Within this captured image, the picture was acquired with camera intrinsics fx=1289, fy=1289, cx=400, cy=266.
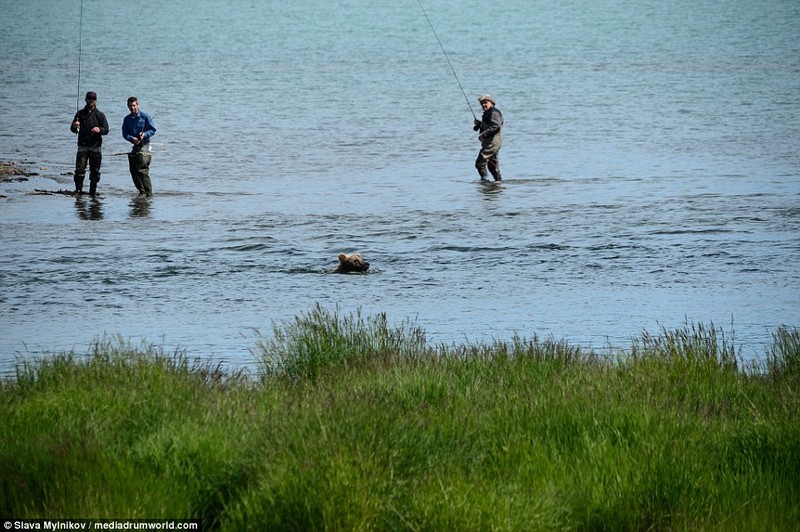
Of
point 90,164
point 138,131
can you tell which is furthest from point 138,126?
point 90,164

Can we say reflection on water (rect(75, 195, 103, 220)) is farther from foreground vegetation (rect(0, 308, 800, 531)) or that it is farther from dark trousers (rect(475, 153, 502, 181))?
foreground vegetation (rect(0, 308, 800, 531))

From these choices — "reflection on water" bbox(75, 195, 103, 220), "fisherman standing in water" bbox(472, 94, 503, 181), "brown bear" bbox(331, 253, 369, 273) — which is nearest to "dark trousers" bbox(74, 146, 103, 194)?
"reflection on water" bbox(75, 195, 103, 220)

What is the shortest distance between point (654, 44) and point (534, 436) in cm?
9699

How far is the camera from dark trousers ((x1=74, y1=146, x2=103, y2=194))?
2608cm

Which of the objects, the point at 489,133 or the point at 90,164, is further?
the point at 489,133

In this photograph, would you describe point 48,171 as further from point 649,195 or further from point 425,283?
point 425,283

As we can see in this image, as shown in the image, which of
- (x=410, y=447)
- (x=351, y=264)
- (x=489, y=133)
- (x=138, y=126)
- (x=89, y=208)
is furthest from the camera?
(x=489, y=133)

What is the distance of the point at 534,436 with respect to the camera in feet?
29.7

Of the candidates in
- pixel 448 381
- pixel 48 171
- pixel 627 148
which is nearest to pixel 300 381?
pixel 448 381

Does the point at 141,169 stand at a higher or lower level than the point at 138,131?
lower

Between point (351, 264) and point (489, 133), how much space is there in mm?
10585

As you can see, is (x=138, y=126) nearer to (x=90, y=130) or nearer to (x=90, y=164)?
(x=90, y=130)

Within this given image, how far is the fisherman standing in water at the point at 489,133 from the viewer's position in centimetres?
2814

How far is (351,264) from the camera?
18766mm
